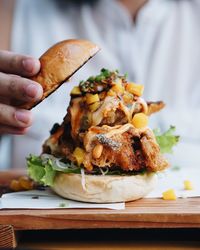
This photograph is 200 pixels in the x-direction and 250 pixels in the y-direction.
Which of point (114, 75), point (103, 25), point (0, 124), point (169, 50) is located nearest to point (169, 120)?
point (169, 50)

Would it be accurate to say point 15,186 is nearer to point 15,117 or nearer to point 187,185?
point 15,117

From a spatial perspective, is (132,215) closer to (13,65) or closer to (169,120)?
(13,65)

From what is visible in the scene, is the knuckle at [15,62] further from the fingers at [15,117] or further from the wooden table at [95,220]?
the wooden table at [95,220]

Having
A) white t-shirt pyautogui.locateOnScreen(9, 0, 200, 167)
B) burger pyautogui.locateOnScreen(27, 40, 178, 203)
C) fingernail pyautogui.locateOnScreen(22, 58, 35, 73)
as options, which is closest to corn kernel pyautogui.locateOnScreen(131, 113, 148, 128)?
burger pyautogui.locateOnScreen(27, 40, 178, 203)

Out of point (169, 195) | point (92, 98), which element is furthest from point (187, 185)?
point (92, 98)

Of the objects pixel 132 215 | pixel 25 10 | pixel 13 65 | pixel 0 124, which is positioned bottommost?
pixel 132 215

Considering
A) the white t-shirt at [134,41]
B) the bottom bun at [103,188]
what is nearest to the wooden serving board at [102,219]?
the bottom bun at [103,188]

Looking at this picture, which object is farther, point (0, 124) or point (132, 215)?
point (0, 124)
